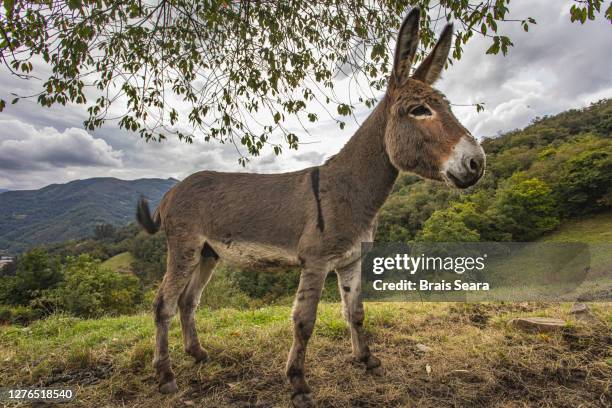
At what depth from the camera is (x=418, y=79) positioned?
9.68 feet

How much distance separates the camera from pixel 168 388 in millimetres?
3166

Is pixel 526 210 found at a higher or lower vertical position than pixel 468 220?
higher

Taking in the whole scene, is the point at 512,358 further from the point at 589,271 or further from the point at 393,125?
the point at 589,271

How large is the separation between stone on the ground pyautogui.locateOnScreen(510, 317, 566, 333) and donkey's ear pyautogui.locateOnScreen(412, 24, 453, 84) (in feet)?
10.9

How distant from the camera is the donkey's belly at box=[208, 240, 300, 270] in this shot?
2992 mm

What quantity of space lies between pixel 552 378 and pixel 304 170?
3169 millimetres

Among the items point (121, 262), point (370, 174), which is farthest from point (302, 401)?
point (121, 262)

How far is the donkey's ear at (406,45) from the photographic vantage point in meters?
2.57

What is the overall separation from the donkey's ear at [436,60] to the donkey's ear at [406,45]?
0.25 meters

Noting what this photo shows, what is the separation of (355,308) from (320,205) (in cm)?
125

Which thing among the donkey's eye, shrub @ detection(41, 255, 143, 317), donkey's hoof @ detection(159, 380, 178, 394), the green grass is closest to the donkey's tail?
donkey's hoof @ detection(159, 380, 178, 394)

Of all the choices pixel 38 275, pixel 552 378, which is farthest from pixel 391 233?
pixel 552 378

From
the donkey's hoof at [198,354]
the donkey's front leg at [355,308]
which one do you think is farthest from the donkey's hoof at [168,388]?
the donkey's front leg at [355,308]

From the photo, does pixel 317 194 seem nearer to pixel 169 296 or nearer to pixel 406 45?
pixel 406 45
